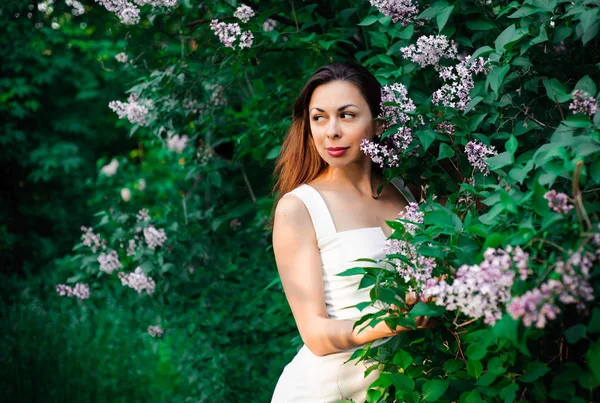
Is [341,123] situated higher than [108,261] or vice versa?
[341,123]

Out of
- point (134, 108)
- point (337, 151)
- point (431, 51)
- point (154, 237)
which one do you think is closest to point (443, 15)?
point (431, 51)

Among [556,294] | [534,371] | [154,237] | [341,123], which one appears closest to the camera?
[556,294]

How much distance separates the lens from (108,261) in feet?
11.4

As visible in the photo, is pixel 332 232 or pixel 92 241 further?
pixel 92 241

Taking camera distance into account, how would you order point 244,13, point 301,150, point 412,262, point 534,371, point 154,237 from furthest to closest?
point 154,237 < point 244,13 < point 301,150 < point 412,262 < point 534,371

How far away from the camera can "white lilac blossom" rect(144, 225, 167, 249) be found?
3.46 m

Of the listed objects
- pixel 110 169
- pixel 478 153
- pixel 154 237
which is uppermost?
pixel 110 169

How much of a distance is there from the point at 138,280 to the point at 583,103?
2.66 m

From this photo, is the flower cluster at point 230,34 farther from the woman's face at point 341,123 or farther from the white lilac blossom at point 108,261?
the white lilac blossom at point 108,261

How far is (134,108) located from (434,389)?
7.44ft

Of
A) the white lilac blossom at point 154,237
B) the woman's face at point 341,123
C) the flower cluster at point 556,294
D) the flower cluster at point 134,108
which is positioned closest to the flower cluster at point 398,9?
the woman's face at point 341,123

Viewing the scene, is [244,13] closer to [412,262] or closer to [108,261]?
[412,262]

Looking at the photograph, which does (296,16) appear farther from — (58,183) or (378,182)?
(58,183)

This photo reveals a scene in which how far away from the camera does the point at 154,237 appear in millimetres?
3482
